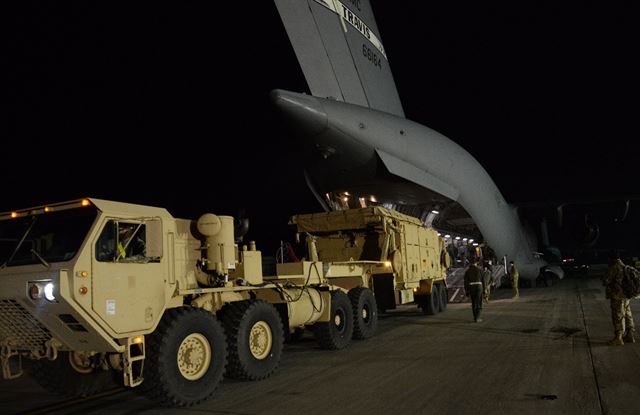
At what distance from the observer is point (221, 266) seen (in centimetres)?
661

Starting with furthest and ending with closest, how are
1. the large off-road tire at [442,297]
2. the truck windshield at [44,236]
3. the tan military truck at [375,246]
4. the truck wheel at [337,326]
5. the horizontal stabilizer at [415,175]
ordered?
the horizontal stabilizer at [415,175] → the large off-road tire at [442,297] → the tan military truck at [375,246] → the truck wheel at [337,326] → the truck windshield at [44,236]

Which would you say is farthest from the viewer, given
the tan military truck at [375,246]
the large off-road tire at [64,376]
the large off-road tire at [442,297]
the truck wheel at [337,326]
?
the large off-road tire at [442,297]

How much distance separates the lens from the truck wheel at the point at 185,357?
17.7 ft

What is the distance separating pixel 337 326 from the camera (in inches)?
368

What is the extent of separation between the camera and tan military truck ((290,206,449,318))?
11.4 m

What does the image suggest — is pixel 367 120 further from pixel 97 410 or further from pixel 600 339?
pixel 97 410

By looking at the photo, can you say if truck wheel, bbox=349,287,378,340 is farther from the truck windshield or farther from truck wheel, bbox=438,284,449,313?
the truck windshield

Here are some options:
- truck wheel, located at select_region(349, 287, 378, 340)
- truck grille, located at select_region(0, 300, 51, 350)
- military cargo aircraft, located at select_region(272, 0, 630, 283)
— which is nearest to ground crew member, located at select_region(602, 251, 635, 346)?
truck wheel, located at select_region(349, 287, 378, 340)

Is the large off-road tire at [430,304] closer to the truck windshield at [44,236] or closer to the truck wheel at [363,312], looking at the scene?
the truck wheel at [363,312]

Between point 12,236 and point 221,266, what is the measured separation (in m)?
2.40

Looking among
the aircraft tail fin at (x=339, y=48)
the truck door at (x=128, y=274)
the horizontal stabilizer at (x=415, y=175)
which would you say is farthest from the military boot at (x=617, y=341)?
the aircraft tail fin at (x=339, y=48)

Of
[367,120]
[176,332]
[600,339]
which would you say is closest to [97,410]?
[176,332]

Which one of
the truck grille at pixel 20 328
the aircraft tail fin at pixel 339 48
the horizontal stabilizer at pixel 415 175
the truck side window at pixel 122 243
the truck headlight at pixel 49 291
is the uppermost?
the aircraft tail fin at pixel 339 48

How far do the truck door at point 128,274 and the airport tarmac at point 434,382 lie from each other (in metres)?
1.14
